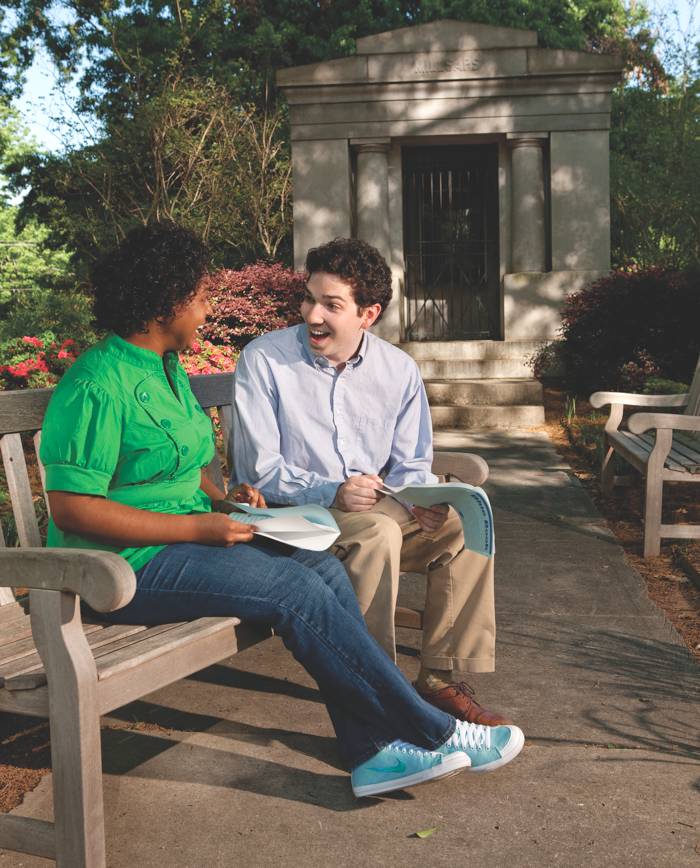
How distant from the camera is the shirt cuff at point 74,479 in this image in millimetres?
2580

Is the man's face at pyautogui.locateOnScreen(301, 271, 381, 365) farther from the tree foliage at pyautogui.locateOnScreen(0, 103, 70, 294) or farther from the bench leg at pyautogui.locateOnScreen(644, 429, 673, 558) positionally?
the tree foliage at pyautogui.locateOnScreen(0, 103, 70, 294)

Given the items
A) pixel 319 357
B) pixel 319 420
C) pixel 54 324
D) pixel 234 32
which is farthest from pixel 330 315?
pixel 234 32

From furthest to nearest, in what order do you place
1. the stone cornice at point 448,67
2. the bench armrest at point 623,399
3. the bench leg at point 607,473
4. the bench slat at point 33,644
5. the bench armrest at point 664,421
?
the stone cornice at point 448,67, the bench leg at point 607,473, the bench armrest at point 623,399, the bench armrest at point 664,421, the bench slat at point 33,644

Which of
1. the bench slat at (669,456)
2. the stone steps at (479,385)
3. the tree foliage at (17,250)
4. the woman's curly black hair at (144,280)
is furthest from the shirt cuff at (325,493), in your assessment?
the tree foliage at (17,250)

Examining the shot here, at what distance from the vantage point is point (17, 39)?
19.4 m

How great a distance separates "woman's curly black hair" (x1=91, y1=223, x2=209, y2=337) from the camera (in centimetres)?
291


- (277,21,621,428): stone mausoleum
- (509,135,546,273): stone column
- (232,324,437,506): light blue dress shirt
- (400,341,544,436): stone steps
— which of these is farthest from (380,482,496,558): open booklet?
(509,135,546,273): stone column

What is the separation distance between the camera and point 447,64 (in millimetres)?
13156

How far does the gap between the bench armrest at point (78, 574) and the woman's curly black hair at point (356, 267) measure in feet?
5.33

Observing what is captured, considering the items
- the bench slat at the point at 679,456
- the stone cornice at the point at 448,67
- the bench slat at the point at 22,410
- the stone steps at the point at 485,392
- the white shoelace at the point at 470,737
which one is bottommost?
the white shoelace at the point at 470,737

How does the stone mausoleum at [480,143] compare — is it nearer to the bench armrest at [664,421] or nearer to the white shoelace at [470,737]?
the bench armrest at [664,421]

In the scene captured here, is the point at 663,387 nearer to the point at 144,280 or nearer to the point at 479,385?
the point at 479,385

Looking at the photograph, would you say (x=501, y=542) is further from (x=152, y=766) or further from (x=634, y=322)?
(x=634, y=322)

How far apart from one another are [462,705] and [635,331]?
9.07 m
